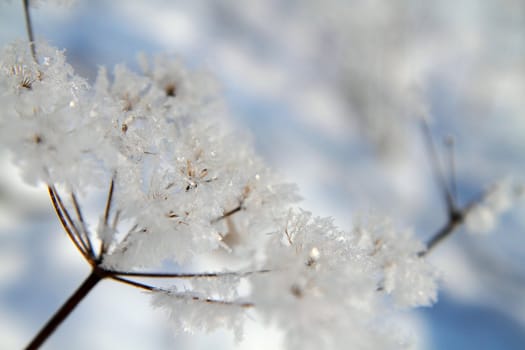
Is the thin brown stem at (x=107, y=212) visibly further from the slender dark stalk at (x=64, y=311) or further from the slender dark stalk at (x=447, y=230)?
the slender dark stalk at (x=447, y=230)

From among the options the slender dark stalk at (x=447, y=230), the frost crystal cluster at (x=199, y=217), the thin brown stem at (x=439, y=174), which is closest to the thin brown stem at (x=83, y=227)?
the frost crystal cluster at (x=199, y=217)

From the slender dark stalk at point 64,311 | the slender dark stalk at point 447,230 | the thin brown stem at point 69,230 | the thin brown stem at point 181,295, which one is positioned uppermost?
the thin brown stem at point 69,230

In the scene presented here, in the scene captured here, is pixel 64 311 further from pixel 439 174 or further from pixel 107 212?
pixel 439 174

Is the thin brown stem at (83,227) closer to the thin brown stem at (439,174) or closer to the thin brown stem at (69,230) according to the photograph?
the thin brown stem at (69,230)

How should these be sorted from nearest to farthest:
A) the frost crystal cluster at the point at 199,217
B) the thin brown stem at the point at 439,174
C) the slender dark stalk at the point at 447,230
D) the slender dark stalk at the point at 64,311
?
the frost crystal cluster at the point at 199,217
the slender dark stalk at the point at 64,311
the slender dark stalk at the point at 447,230
the thin brown stem at the point at 439,174

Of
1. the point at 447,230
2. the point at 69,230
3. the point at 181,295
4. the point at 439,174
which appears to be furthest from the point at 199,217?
the point at 439,174

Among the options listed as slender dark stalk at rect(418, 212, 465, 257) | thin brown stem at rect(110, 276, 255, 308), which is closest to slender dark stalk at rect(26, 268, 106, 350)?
thin brown stem at rect(110, 276, 255, 308)

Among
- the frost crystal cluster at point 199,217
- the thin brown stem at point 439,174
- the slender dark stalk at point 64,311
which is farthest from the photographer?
the thin brown stem at point 439,174

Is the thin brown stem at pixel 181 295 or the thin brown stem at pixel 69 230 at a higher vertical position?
the thin brown stem at pixel 69 230

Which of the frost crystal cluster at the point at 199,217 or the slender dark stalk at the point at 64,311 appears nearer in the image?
the frost crystal cluster at the point at 199,217

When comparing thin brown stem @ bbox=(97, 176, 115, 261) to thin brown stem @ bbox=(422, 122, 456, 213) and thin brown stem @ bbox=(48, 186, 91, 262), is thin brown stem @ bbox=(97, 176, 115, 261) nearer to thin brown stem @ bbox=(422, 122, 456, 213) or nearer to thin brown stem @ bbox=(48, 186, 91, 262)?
thin brown stem @ bbox=(48, 186, 91, 262)
